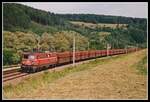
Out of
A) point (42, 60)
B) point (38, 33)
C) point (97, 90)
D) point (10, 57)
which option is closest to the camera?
point (97, 90)

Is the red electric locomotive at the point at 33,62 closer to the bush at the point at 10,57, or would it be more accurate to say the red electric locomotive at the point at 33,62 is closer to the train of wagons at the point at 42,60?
the train of wagons at the point at 42,60

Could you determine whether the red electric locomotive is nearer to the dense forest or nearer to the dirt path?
the dense forest

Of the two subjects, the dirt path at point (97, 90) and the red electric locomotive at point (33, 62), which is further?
the red electric locomotive at point (33, 62)

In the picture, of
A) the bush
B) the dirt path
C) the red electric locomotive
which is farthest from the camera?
the bush

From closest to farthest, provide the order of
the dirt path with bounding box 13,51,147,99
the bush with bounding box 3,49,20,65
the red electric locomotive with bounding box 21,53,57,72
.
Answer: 1. the dirt path with bounding box 13,51,147,99
2. the red electric locomotive with bounding box 21,53,57,72
3. the bush with bounding box 3,49,20,65

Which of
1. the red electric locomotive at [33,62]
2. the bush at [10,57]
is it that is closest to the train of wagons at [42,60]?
the red electric locomotive at [33,62]

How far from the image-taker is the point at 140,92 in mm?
19250

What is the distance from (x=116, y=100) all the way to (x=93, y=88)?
3.98 m

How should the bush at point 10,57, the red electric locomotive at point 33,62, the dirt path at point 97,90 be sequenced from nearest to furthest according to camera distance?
1. the dirt path at point 97,90
2. the red electric locomotive at point 33,62
3. the bush at point 10,57

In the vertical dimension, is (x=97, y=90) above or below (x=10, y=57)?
below

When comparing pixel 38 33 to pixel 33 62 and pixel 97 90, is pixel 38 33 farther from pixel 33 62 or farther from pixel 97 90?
pixel 97 90

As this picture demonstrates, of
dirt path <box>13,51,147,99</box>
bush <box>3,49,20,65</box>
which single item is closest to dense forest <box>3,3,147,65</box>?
bush <box>3,49,20,65</box>

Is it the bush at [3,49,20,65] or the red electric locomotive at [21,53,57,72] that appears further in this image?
the bush at [3,49,20,65]

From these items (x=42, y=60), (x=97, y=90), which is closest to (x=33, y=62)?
(x=42, y=60)
